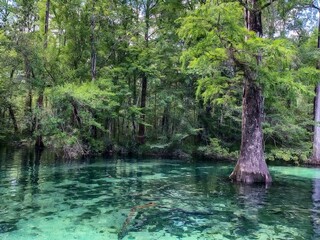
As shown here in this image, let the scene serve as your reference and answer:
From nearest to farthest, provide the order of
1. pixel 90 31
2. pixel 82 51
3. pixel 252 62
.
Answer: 1. pixel 252 62
2. pixel 90 31
3. pixel 82 51

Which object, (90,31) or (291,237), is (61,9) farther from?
(291,237)

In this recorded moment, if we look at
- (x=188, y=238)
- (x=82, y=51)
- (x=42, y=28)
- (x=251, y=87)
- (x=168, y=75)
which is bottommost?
(x=188, y=238)

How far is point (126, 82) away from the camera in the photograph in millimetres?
20328

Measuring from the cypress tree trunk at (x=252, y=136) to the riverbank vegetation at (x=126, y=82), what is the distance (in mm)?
4667

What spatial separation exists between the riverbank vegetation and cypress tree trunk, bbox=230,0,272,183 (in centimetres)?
467

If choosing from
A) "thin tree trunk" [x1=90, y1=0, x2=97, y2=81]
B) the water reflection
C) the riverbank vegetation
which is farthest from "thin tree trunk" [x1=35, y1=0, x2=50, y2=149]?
the water reflection

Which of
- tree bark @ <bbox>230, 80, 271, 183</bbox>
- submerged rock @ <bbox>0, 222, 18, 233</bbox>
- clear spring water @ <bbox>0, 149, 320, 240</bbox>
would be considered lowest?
clear spring water @ <bbox>0, 149, 320, 240</bbox>

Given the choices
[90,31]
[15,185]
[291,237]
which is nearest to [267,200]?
[291,237]

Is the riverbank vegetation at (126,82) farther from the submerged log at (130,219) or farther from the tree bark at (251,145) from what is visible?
the submerged log at (130,219)

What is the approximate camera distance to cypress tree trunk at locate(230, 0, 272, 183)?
1016cm

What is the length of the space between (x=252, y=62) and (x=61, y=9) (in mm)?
16170

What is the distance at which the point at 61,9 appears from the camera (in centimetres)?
2052

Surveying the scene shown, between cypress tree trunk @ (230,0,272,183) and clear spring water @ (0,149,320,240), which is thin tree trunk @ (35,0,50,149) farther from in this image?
cypress tree trunk @ (230,0,272,183)

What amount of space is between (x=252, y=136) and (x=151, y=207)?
5.03 m
